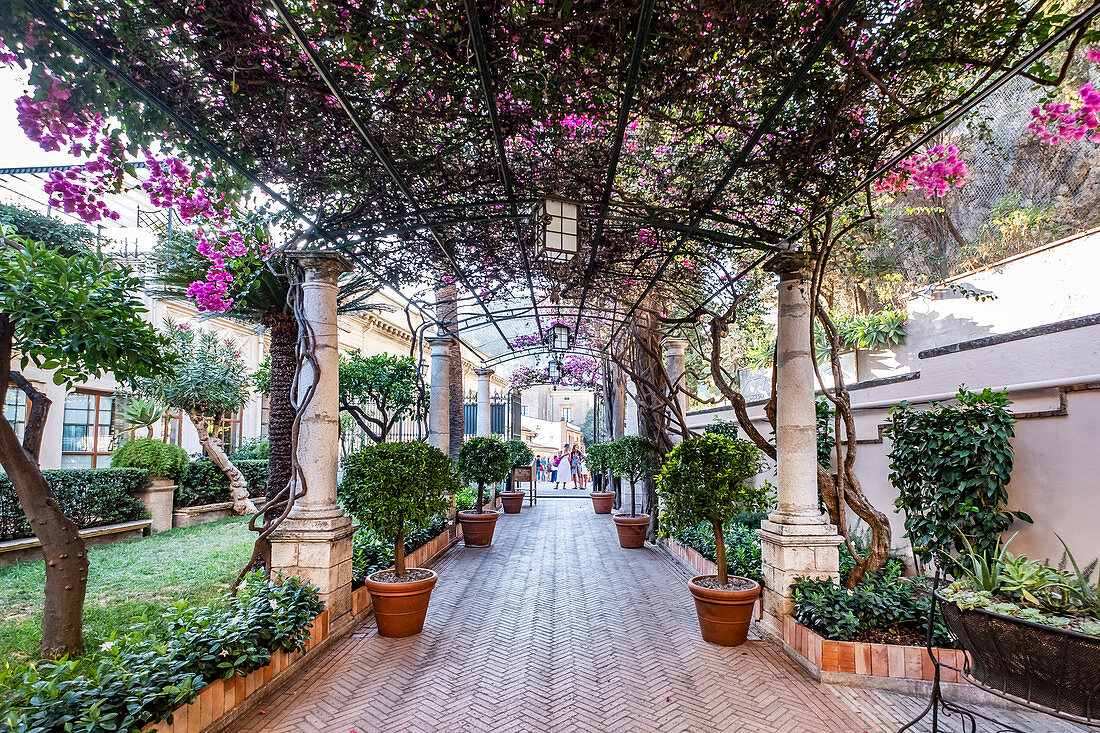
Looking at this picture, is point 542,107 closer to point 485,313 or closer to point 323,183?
point 323,183

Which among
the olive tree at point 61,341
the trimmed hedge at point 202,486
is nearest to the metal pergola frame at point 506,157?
Result: the olive tree at point 61,341

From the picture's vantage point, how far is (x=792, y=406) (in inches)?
204

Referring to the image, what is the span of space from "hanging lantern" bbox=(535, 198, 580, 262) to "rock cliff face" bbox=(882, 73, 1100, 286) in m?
12.8

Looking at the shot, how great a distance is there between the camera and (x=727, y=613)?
193 inches

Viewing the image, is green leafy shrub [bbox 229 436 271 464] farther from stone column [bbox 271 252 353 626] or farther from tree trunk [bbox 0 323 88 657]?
tree trunk [bbox 0 323 88 657]

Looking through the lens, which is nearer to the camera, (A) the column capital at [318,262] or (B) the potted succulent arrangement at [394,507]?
(B) the potted succulent arrangement at [394,507]

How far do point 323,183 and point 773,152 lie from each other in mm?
3474

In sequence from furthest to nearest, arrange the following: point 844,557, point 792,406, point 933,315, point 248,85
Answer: point 933,315 → point 844,557 → point 792,406 → point 248,85

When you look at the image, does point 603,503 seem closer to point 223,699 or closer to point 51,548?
point 223,699

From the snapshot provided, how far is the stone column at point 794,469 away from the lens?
488cm

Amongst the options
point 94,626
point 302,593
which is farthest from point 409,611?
point 94,626

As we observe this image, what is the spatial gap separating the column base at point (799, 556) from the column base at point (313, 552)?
12.8ft

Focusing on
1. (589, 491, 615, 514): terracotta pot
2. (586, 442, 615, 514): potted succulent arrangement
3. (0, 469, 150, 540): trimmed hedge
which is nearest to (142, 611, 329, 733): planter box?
(0, 469, 150, 540): trimmed hedge

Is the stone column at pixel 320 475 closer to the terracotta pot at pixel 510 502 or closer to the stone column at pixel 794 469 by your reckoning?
the stone column at pixel 794 469
